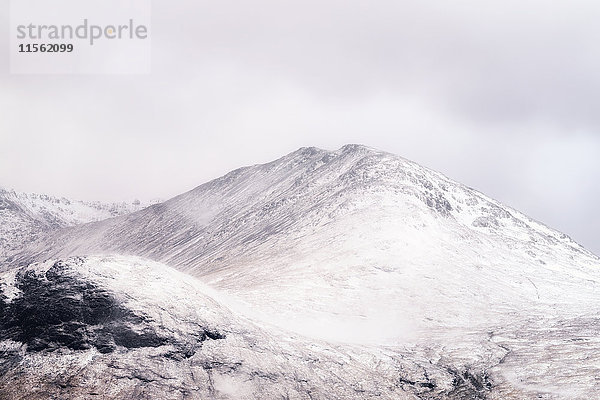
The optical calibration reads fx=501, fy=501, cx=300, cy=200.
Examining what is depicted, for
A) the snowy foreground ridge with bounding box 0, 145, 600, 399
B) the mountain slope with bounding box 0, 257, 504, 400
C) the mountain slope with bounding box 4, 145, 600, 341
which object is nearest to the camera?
the mountain slope with bounding box 0, 257, 504, 400

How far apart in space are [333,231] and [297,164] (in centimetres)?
8491

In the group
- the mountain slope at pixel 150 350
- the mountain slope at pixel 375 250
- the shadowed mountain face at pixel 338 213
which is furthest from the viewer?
the shadowed mountain face at pixel 338 213

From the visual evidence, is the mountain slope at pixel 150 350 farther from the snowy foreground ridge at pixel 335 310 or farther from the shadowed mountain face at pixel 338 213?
the shadowed mountain face at pixel 338 213

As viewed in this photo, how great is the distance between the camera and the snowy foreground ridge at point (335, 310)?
122ft

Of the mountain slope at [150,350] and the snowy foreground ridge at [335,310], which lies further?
the snowy foreground ridge at [335,310]

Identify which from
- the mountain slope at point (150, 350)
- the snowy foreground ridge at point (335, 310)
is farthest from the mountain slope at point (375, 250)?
the mountain slope at point (150, 350)

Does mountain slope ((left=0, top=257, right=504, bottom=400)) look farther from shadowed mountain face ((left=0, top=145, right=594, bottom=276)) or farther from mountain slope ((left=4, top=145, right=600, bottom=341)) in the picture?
shadowed mountain face ((left=0, top=145, right=594, bottom=276))

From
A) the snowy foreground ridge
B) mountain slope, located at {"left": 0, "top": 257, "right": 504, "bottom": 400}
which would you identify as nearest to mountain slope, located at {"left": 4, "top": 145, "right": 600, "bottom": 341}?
the snowy foreground ridge

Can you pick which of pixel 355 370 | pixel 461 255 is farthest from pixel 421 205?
pixel 355 370

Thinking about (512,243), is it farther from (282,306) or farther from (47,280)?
(47,280)

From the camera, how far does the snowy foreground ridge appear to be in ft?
122

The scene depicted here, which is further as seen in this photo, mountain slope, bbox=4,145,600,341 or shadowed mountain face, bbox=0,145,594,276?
shadowed mountain face, bbox=0,145,594,276

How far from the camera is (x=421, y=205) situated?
12794cm

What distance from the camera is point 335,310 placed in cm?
7238
